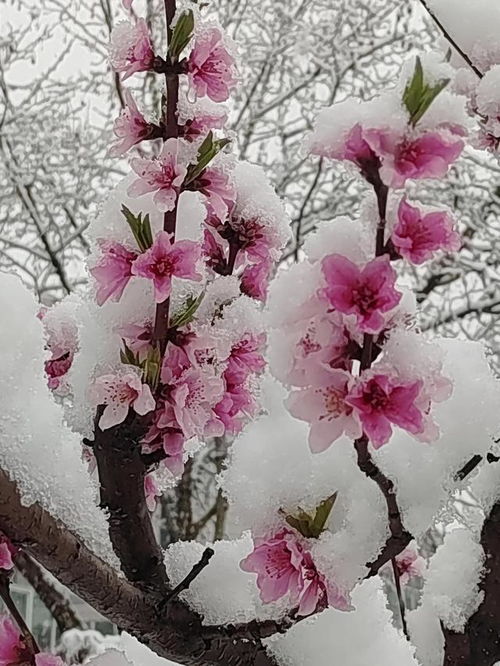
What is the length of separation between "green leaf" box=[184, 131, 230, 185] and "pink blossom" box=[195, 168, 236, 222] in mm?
22

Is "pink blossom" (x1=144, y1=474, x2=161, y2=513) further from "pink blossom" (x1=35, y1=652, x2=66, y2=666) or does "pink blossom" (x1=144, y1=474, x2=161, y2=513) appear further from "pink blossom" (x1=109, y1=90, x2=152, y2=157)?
"pink blossom" (x1=109, y1=90, x2=152, y2=157)

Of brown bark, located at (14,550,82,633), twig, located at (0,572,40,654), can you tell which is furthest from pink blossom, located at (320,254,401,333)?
brown bark, located at (14,550,82,633)

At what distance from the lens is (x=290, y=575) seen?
1.64ft

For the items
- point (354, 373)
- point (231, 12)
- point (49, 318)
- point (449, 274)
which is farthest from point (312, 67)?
point (354, 373)

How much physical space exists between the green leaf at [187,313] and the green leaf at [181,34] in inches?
5.8

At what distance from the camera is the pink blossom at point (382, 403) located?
389 mm

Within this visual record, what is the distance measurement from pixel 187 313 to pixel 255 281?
0.38 ft

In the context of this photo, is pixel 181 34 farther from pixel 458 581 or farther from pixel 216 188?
pixel 458 581

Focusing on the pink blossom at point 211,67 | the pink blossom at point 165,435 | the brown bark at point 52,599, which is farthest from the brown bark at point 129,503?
the brown bark at point 52,599

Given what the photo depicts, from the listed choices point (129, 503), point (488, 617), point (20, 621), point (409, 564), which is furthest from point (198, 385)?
point (409, 564)

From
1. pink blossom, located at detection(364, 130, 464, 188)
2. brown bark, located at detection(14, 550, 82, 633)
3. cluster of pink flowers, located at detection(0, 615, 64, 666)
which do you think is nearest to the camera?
pink blossom, located at detection(364, 130, 464, 188)

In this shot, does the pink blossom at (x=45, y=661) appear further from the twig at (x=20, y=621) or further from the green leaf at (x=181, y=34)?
the green leaf at (x=181, y=34)

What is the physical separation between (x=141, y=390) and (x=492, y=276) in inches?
129

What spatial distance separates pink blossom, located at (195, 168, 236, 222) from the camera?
0.54m
